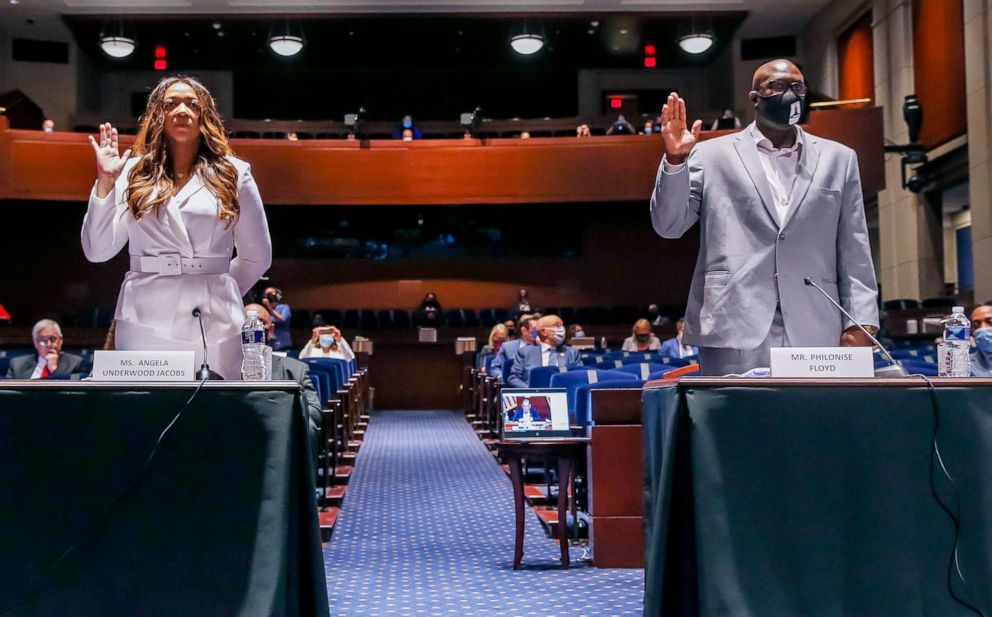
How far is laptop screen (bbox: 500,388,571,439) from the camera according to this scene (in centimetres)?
480

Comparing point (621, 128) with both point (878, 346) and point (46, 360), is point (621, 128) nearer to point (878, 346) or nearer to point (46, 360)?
point (46, 360)

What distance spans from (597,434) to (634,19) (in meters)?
14.6

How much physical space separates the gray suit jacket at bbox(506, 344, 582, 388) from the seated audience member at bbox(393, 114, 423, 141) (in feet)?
27.5

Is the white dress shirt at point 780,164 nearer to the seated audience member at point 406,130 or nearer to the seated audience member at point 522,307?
the seated audience member at point 522,307

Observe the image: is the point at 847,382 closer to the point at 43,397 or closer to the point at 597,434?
the point at 43,397

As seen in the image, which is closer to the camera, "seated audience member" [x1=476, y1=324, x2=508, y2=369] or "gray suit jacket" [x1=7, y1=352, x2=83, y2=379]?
"gray suit jacket" [x1=7, y1=352, x2=83, y2=379]

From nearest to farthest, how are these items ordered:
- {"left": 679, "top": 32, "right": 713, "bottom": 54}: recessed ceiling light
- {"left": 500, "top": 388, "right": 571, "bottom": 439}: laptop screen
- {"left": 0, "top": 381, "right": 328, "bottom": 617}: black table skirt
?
{"left": 0, "top": 381, "right": 328, "bottom": 617}: black table skirt, {"left": 500, "top": 388, "right": 571, "bottom": 439}: laptop screen, {"left": 679, "top": 32, "right": 713, "bottom": 54}: recessed ceiling light

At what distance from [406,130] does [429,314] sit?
300cm

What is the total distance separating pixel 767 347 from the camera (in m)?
2.81

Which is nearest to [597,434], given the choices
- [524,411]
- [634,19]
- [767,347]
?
[524,411]

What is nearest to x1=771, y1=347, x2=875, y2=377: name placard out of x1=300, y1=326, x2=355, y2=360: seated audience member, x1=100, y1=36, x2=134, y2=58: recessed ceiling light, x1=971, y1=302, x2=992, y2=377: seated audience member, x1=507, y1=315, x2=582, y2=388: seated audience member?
x1=971, y1=302, x2=992, y2=377: seated audience member

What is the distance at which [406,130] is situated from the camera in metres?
16.6

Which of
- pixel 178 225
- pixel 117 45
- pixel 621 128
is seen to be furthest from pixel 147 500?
pixel 117 45

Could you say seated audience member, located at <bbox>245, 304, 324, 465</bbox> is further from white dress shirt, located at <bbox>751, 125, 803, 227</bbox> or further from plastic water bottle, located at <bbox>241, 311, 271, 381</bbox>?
white dress shirt, located at <bbox>751, 125, 803, 227</bbox>
